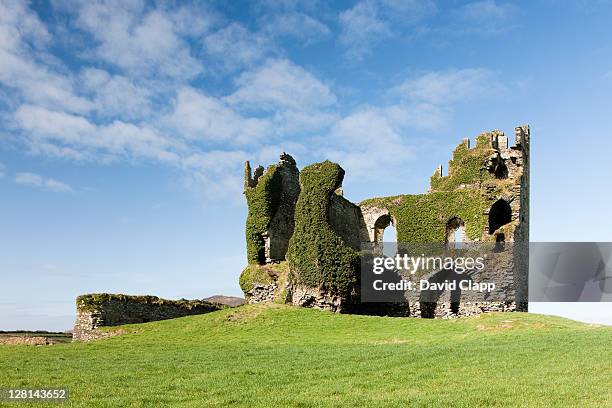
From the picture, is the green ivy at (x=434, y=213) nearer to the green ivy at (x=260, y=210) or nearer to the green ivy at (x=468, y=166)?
the green ivy at (x=468, y=166)

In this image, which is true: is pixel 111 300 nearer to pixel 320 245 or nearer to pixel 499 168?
pixel 320 245

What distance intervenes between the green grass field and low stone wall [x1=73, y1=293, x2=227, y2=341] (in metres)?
5.31

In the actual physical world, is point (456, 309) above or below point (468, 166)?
below

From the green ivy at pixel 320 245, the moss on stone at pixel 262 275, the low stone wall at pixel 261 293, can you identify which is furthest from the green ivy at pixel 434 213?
the low stone wall at pixel 261 293

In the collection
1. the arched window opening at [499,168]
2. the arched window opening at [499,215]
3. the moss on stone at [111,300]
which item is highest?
the arched window opening at [499,168]

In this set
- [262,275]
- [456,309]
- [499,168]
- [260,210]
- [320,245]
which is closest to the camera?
[320,245]

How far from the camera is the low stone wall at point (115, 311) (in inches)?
1287

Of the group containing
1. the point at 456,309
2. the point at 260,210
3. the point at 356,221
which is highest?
the point at 260,210

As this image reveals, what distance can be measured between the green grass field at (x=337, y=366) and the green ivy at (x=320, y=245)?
571cm

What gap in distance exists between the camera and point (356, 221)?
135 feet

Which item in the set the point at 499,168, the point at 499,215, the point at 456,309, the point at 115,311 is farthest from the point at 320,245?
the point at 499,168

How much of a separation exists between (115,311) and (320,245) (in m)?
11.9

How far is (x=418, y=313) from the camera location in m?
36.4

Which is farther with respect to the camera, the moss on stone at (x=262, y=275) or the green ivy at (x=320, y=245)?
the moss on stone at (x=262, y=275)
